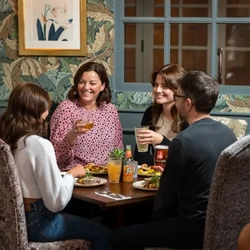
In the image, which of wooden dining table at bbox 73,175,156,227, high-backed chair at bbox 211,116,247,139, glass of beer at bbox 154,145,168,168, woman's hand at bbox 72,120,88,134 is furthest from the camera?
high-backed chair at bbox 211,116,247,139

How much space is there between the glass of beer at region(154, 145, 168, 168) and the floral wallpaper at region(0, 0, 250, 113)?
1102 millimetres

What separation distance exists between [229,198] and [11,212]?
3.04ft

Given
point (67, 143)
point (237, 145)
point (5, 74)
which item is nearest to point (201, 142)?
point (237, 145)

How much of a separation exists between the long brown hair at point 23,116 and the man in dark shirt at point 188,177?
0.60 m

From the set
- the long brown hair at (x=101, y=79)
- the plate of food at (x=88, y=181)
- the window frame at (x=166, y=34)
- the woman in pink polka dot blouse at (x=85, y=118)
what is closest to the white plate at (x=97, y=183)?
the plate of food at (x=88, y=181)

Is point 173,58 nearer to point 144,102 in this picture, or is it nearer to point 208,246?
point 144,102

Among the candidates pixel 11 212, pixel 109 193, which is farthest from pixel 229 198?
pixel 11 212

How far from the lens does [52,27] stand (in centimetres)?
415

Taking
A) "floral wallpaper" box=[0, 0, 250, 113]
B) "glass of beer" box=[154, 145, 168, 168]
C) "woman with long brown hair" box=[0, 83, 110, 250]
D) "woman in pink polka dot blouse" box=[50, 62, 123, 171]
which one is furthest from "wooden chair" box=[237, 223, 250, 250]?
"floral wallpaper" box=[0, 0, 250, 113]

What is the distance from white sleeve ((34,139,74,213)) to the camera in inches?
97.4

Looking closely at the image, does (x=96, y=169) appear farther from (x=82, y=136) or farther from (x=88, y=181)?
(x=82, y=136)

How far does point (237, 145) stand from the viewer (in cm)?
231

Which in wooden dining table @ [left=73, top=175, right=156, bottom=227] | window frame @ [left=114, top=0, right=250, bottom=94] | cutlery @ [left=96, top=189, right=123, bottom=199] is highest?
window frame @ [left=114, top=0, right=250, bottom=94]

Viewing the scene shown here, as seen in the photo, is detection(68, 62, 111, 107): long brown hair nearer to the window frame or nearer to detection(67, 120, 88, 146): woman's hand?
detection(67, 120, 88, 146): woman's hand
